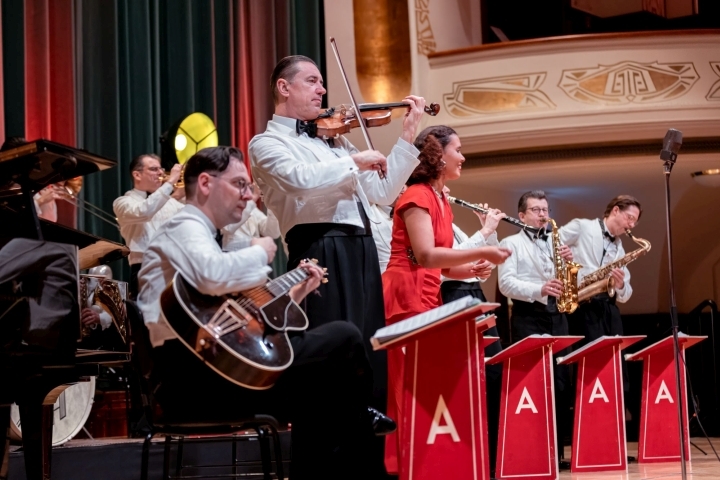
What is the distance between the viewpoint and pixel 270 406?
2666 mm

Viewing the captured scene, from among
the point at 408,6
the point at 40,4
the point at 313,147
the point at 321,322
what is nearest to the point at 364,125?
the point at 313,147

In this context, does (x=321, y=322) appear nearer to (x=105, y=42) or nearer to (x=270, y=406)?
(x=270, y=406)

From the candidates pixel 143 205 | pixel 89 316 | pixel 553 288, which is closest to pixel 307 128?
pixel 89 316

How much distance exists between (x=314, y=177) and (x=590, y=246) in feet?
13.6

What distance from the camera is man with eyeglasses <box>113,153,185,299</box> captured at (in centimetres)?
547

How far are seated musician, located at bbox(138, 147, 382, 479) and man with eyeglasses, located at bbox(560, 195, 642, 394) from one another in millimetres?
4007

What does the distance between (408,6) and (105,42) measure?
3.11 m

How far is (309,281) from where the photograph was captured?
2.67 meters

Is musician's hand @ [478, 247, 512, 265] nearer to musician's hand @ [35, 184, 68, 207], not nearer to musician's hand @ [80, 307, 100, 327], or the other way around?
musician's hand @ [80, 307, 100, 327]

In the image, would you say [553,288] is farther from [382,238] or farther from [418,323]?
[418,323]

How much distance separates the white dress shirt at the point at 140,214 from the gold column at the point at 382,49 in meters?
3.50

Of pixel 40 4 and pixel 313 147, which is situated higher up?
pixel 40 4

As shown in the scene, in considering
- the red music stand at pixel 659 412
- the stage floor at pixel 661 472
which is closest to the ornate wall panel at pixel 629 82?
the red music stand at pixel 659 412

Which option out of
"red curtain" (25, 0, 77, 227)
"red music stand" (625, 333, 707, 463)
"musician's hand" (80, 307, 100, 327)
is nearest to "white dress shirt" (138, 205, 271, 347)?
"musician's hand" (80, 307, 100, 327)
